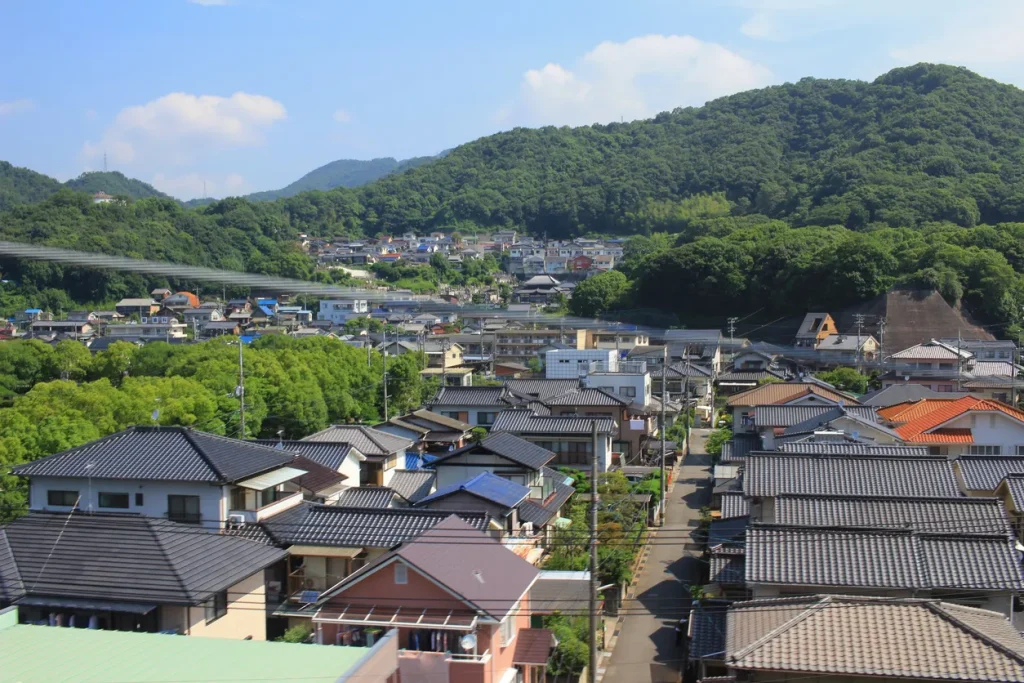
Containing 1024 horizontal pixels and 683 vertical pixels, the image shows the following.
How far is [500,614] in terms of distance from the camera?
5.83 meters

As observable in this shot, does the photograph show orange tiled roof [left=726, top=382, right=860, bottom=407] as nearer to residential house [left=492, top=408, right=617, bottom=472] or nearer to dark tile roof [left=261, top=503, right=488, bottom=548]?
residential house [left=492, top=408, right=617, bottom=472]

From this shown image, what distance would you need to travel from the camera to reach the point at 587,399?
17859 mm

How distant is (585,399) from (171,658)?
13747mm

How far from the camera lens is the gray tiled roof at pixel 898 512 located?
293 inches

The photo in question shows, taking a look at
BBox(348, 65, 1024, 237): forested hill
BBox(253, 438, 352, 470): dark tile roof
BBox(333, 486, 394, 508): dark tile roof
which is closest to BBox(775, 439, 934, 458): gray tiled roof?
BBox(333, 486, 394, 508): dark tile roof

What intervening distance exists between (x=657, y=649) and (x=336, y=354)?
1702 cm

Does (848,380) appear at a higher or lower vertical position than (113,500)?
lower

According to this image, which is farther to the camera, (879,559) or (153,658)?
(879,559)

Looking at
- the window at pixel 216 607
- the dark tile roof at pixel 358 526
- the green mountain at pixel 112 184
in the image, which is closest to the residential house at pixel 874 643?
the dark tile roof at pixel 358 526

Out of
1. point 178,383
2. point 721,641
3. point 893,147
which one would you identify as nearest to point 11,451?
point 178,383

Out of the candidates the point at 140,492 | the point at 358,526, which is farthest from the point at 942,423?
the point at 140,492

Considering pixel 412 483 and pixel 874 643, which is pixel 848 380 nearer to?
pixel 412 483

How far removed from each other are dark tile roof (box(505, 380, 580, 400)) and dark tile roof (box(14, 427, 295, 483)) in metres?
10.4

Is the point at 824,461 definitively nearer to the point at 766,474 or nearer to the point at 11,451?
the point at 766,474
